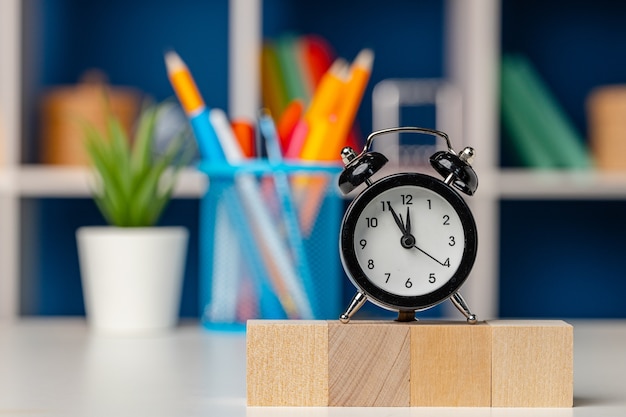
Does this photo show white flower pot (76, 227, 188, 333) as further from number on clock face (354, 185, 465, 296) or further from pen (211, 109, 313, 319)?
number on clock face (354, 185, 465, 296)

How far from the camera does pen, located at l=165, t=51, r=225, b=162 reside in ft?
4.00

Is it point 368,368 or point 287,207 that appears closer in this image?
point 368,368

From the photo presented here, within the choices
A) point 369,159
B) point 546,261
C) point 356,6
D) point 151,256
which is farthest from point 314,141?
point 546,261

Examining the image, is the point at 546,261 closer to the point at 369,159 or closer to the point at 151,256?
the point at 151,256

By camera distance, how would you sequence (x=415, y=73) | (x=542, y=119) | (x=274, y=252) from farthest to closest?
(x=415, y=73) → (x=542, y=119) → (x=274, y=252)

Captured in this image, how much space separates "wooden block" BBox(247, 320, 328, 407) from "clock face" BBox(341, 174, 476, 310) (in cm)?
7

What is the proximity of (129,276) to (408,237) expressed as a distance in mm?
577

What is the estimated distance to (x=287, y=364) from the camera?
0.75m

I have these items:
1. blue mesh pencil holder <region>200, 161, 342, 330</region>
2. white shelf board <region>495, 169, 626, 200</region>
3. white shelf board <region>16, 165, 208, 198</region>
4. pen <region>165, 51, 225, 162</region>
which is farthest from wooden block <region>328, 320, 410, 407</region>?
white shelf board <region>495, 169, 626, 200</region>

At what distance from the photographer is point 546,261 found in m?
2.16

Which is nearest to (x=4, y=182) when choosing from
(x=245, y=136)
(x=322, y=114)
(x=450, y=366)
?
(x=245, y=136)

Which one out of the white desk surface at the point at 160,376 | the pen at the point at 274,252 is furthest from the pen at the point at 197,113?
the white desk surface at the point at 160,376

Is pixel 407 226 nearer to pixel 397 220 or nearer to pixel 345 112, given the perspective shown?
pixel 397 220

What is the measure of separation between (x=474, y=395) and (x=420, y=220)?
16 cm
